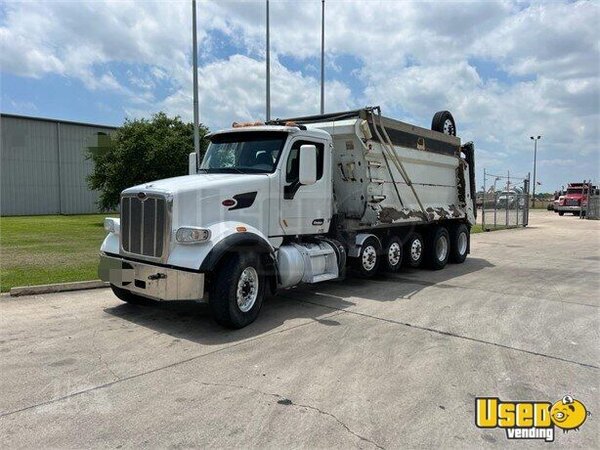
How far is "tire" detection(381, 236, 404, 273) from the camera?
9.96 metres

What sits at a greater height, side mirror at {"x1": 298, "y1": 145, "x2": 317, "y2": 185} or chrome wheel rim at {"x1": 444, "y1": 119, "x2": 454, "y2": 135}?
chrome wheel rim at {"x1": 444, "y1": 119, "x2": 454, "y2": 135}

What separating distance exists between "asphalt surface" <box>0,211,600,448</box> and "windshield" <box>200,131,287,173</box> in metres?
2.18

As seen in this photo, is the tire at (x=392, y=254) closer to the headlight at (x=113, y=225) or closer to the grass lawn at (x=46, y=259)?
the headlight at (x=113, y=225)

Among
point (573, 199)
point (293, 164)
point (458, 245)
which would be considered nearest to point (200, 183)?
point (293, 164)

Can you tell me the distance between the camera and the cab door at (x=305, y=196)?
24.2 ft

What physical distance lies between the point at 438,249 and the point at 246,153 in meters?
6.35

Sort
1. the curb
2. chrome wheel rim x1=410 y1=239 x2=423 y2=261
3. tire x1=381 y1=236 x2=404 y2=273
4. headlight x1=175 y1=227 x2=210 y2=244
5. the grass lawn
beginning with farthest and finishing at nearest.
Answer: chrome wheel rim x1=410 y1=239 x2=423 y2=261 < tire x1=381 y1=236 x2=404 y2=273 < the grass lawn < the curb < headlight x1=175 y1=227 x2=210 y2=244

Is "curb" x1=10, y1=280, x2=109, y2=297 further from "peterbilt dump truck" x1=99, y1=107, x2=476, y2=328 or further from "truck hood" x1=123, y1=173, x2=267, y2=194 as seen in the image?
"truck hood" x1=123, y1=173, x2=267, y2=194

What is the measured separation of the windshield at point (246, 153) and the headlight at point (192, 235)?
63.6 inches

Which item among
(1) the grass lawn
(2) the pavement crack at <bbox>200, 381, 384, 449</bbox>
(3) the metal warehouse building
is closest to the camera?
(2) the pavement crack at <bbox>200, 381, 384, 449</bbox>

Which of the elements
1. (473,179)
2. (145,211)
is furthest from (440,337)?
(473,179)

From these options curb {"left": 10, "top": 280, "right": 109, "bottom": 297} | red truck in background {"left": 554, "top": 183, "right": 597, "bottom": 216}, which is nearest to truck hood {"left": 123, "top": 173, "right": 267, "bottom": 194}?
curb {"left": 10, "top": 280, "right": 109, "bottom": 297}

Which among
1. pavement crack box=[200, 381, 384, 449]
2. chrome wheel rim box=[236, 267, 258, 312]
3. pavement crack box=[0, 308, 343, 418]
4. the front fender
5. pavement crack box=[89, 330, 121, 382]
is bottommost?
pavement crack box=[200, 381, 384, 449]

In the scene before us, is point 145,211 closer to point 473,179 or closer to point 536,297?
point 536,297
